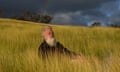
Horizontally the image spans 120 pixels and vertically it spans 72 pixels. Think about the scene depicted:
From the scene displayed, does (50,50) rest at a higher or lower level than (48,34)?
lower

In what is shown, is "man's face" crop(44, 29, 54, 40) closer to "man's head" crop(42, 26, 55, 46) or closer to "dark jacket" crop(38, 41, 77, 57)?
"man's head" crop(42, 26, 55, 46)

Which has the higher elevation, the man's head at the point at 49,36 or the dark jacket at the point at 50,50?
the man's head at the point at 49,36

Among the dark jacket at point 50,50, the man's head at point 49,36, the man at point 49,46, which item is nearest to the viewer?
the dark jacket at point 50,50

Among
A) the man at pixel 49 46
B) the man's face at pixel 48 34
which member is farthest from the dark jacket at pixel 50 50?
the man's face at pixel 48 34

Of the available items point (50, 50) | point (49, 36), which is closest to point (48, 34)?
point (49, 36)

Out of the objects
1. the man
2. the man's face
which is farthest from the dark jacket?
the man's face

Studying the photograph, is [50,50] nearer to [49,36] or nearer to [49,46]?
[49,46]

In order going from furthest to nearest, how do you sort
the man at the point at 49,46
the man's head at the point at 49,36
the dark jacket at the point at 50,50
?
the man's head at the point at 49,36 → the man at the point at 49,46 → the dark jacket at the point at 50,50

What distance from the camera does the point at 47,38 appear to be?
7406 mm

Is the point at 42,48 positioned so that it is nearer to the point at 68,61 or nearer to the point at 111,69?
the point at 68,61

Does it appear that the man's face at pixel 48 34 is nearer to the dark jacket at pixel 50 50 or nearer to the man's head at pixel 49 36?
the man's head at pixel 49 36

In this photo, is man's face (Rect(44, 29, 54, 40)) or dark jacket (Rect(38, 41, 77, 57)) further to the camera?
man's face (Rect(44, 29, 54, 40))

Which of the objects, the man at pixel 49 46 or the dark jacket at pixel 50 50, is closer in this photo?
the dark jacket at pixel 50 50

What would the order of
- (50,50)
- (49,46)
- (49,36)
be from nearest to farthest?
1. (50,50)
2. (49,46)
3. (49,36)
